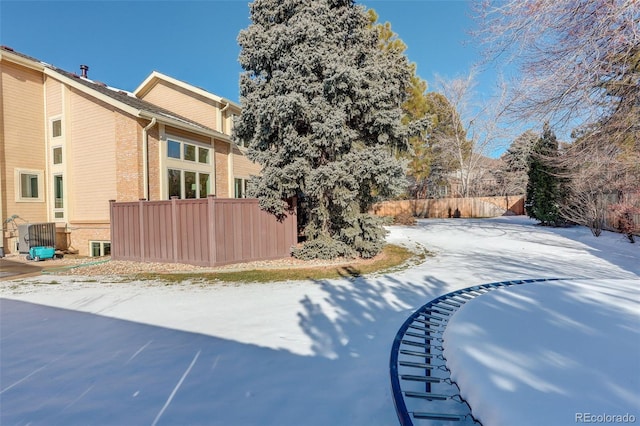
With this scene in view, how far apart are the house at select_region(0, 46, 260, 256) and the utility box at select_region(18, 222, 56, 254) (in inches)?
45.1

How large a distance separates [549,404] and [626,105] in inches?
279

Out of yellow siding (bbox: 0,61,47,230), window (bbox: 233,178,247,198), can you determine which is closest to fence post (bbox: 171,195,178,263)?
window (bbox: 233,178,247,198)

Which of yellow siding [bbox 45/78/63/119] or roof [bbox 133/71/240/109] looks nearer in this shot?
yellow siding [bbox 45/78/63/119]

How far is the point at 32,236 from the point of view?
10531mm

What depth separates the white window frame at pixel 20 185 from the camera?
11758 millimetres

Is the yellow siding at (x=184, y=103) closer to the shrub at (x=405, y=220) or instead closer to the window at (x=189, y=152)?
the window at (x=189, y=152)

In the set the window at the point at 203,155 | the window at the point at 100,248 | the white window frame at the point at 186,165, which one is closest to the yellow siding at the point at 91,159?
the window at the point at 100,248

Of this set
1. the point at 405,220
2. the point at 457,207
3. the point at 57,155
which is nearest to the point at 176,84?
the point at 57,155

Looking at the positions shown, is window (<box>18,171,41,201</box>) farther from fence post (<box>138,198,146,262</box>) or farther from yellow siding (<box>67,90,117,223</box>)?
fence post (<box>138,198,146,262</box>)

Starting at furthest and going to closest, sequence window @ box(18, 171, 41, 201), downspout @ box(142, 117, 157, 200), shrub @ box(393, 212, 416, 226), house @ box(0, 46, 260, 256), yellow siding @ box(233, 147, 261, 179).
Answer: shrub @ box(393, 212, 416, 226) → yellow siding @ box(233, 147, 261, 179) → window @ box(18, 171, 41, 201) → house @ box(0, 46, 260, 256) → downspout @ box(142, 117, 157, 200)

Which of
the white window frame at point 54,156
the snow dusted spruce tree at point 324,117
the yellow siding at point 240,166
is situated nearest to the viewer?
the snow dusted spruce tree at point 324,117

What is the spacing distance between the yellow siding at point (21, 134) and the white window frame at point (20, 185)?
0.11ft

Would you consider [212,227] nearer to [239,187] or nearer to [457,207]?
[239,187]

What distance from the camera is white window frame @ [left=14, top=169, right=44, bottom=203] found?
463 inches
